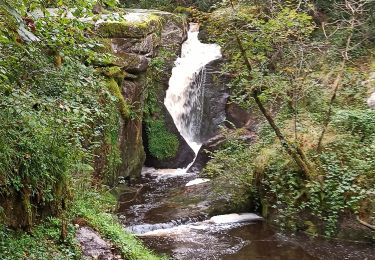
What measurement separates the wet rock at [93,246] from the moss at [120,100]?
596 centimetres

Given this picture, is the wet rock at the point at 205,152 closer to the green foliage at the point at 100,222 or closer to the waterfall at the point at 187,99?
the waterfall at the point at 187,99

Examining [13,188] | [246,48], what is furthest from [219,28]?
[13,188]

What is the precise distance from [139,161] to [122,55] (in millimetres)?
3587

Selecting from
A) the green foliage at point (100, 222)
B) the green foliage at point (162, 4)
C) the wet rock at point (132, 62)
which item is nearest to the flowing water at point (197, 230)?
the green foliage at point (100, 222)

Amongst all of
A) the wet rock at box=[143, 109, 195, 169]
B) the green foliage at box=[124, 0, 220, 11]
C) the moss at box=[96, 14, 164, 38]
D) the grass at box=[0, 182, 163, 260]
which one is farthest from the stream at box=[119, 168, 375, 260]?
the green foliage at box=[124, 0, 220, 11]

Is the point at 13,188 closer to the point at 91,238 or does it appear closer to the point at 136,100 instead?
the point at 91,238

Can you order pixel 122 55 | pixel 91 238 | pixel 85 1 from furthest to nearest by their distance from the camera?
1. pixel 122 55
2. pixel 91 238
3. pixel 85 1

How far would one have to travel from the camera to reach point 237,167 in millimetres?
10305

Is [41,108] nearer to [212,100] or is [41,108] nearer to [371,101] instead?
[371,101]

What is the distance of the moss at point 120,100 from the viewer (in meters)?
11.4

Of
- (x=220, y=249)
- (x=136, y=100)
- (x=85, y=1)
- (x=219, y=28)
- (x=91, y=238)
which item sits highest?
(x=219, y=28)

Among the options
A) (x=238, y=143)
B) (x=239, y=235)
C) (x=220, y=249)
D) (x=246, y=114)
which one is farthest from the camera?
(x=246, y=114)

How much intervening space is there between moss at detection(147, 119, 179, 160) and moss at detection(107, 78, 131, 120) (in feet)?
10.7

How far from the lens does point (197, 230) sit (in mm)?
9258
